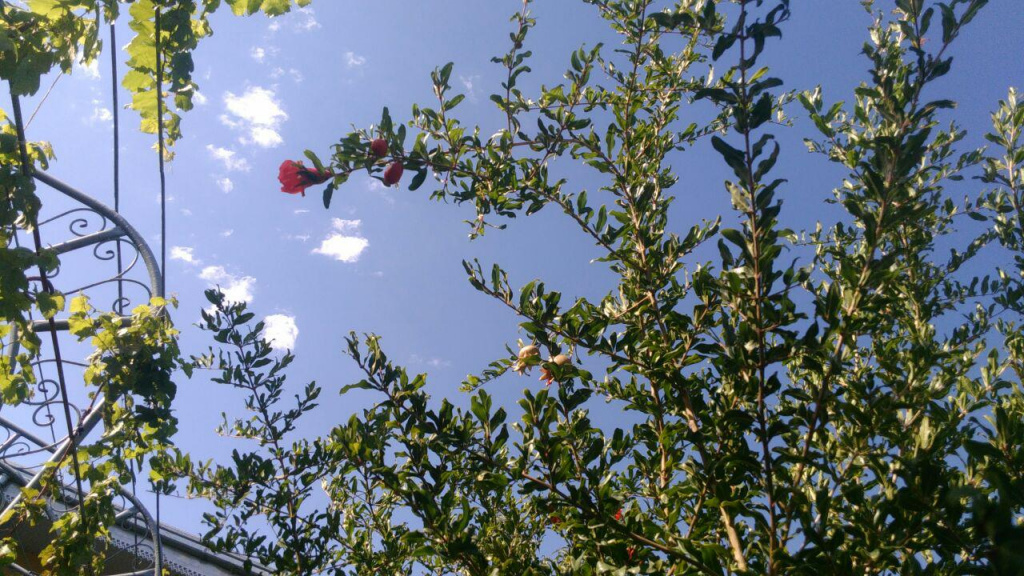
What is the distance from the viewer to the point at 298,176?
1.93 metres

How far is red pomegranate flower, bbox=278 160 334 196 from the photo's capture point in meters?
1.92

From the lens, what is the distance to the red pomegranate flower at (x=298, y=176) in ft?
6.31

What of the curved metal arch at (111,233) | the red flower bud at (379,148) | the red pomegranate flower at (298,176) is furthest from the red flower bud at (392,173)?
the curved metal arch at (111,233)

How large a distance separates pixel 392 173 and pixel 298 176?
11.7 inches

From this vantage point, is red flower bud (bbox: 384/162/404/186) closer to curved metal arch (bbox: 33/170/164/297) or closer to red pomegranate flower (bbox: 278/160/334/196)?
red pomegranate flower (bbox: 278/160/334/196)

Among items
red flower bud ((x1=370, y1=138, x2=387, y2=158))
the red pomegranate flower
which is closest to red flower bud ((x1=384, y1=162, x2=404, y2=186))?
red flower bud ((x1=370, y1=138, x2=387, y2=158))

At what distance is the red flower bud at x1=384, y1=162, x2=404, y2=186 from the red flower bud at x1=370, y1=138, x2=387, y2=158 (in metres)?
0.07

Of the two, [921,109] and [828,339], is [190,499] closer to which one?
[828,339]

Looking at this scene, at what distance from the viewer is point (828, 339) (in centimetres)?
133

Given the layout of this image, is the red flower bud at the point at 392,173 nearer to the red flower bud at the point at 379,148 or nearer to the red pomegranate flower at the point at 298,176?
the red flower bud at the point at 379,148

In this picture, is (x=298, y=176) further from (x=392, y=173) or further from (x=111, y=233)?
(x=111, y=233)

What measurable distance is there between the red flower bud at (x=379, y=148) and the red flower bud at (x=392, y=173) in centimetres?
7

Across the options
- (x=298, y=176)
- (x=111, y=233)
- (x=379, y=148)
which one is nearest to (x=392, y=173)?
(x=379, y=148)

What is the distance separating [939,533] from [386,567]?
1575 mm
